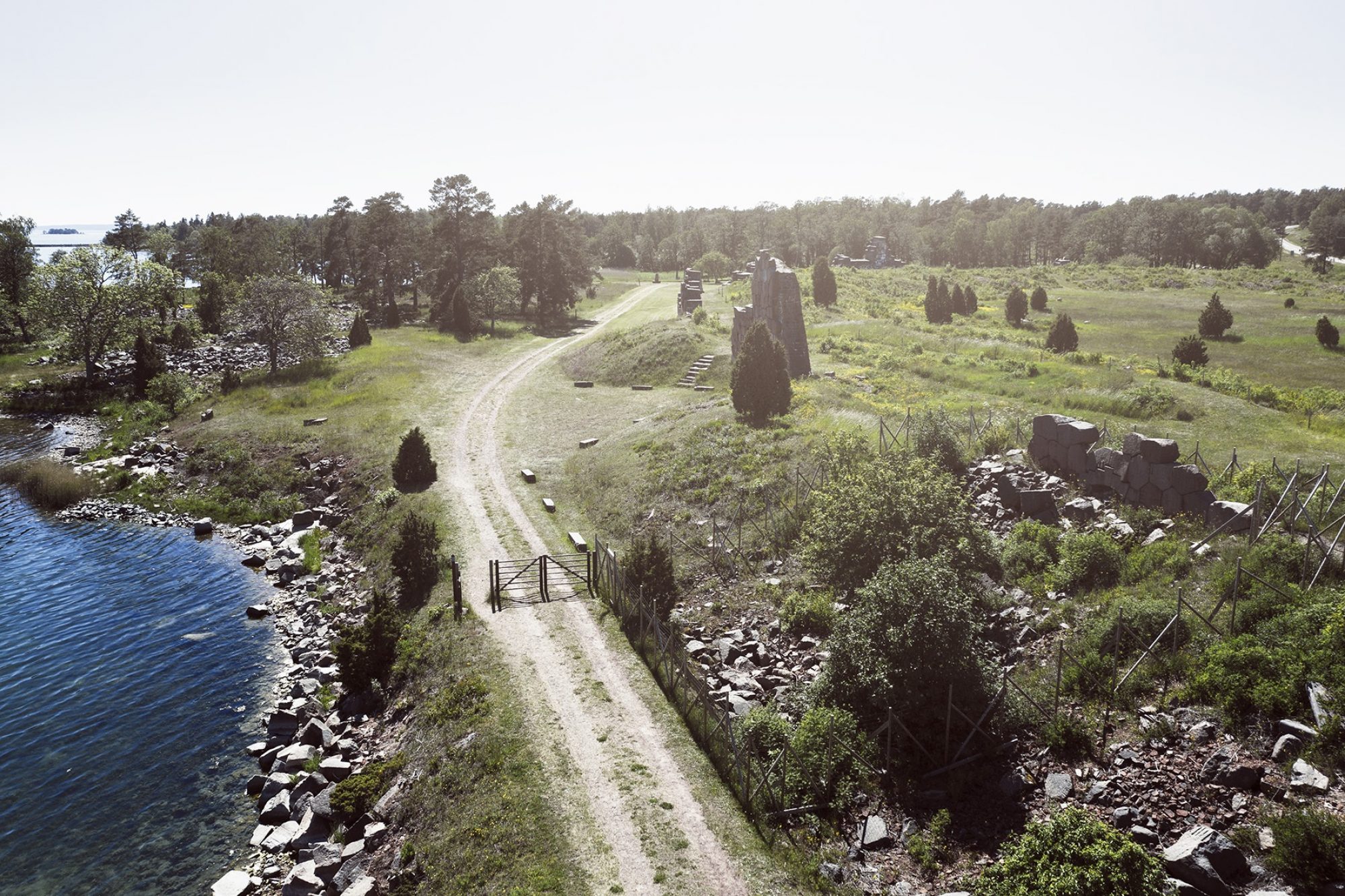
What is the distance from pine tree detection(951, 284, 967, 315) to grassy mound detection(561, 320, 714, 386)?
28.7 meters

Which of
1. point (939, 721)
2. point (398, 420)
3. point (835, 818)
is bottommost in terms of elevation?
point (835, 818)

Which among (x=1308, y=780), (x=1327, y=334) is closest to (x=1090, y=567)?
(x=1308, y=780)

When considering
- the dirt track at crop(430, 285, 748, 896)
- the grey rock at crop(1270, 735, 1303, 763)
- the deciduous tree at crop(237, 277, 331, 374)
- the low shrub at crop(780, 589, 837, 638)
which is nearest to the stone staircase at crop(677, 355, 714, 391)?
the dirt track at crop(430, 285, 748, 896)

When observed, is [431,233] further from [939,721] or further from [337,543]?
[939,721]

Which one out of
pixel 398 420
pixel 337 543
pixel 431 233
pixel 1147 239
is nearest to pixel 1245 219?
pixel 1147 239

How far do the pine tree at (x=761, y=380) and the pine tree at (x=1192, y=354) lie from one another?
26493 mm

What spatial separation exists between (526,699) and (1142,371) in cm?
4321

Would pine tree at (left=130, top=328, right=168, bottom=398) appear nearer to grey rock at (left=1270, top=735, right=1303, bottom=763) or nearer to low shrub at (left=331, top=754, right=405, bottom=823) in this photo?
low shrub at (left=331, top=754, right=405, bottom=823)

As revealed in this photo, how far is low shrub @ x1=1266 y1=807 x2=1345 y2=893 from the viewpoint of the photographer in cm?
1352

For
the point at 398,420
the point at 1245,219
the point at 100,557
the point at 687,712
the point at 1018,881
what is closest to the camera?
the point at 1018,881

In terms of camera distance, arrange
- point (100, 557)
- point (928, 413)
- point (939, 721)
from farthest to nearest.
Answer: point (100, 557) < point (928, 413) < point (939, 721)

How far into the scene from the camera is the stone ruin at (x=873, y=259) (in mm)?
145500

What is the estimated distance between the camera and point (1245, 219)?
138875 mm

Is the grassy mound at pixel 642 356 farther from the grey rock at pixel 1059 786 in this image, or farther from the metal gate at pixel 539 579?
the grey rock at pixel 1059 786
